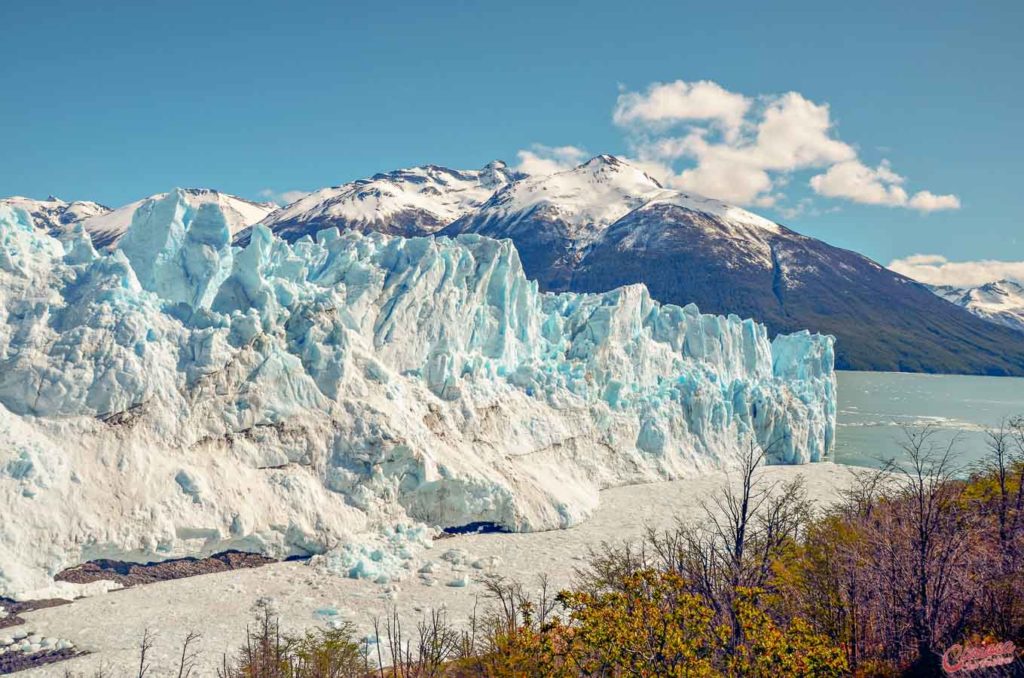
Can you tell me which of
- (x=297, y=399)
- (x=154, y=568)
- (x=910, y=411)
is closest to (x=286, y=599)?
(x=154, y=568)

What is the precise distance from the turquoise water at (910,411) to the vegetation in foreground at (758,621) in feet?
41.6

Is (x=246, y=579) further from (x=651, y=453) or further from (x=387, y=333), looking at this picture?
(x=651, y=453)

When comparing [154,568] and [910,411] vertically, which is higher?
[910,411]

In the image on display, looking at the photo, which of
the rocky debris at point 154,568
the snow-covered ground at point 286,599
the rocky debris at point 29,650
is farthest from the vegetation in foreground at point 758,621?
the rocky debris at point 154,568

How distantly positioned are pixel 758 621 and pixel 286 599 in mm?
16531

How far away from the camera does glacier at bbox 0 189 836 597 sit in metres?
23.5

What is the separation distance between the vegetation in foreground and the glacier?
6043 mm

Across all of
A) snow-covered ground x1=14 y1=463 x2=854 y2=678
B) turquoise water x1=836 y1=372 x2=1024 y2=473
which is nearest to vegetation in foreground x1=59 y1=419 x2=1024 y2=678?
snow-covered ground x1=14 y1=463 x2=854 y2=678

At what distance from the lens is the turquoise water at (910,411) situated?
57.6 metres

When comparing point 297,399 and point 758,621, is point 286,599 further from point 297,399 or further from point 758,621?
point 758,621

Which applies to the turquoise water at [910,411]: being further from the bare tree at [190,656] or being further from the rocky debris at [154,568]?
the bare tree at [190,656]

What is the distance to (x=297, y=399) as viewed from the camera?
29.2m

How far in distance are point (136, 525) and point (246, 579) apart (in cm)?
398

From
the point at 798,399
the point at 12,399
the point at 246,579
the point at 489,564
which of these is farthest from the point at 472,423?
the point at 798,399
